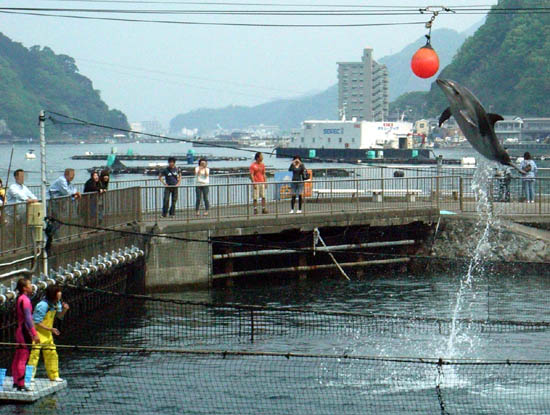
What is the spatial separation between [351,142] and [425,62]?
476 feet

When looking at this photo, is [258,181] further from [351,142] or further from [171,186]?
[351,142]

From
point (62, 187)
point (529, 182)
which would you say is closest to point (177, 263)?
point (62, 187)

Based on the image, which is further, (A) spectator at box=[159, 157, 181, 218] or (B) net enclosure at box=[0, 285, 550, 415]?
(A) spectator at box=[159, 157, 181, 218]

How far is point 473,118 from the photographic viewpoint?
14.4 metres

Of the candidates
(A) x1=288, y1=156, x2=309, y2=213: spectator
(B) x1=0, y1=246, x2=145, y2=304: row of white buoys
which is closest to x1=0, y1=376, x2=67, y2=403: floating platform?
(B) x1=0, y1=246, x2=145, y2=304: row of white buoys

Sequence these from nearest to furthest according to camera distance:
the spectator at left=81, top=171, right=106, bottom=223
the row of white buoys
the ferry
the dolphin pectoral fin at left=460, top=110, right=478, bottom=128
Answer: the dolphin pectoral fin at left=460, top=110, right=478, bottom=128 → the row of white buoys → the spectator at left=81, top=171, right=106, bottom=223 → the ferry

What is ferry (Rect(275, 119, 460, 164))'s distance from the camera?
526 ft

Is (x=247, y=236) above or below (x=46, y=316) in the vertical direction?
above

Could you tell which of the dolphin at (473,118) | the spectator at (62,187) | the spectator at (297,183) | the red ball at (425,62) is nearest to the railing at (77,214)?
the spectator at (62,187)

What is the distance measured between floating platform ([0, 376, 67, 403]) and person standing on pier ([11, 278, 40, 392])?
14cm

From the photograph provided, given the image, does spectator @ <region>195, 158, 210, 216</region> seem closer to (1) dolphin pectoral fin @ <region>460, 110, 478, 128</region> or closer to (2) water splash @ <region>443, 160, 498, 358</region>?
(2) water splash @ <region>443, 160, 498, 358</region>

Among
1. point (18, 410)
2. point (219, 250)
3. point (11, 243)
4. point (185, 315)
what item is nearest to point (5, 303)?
point (11, 243)

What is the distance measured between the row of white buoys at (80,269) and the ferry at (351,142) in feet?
421

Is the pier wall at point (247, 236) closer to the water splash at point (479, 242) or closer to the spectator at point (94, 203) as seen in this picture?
the water splash at point (479, 242)
